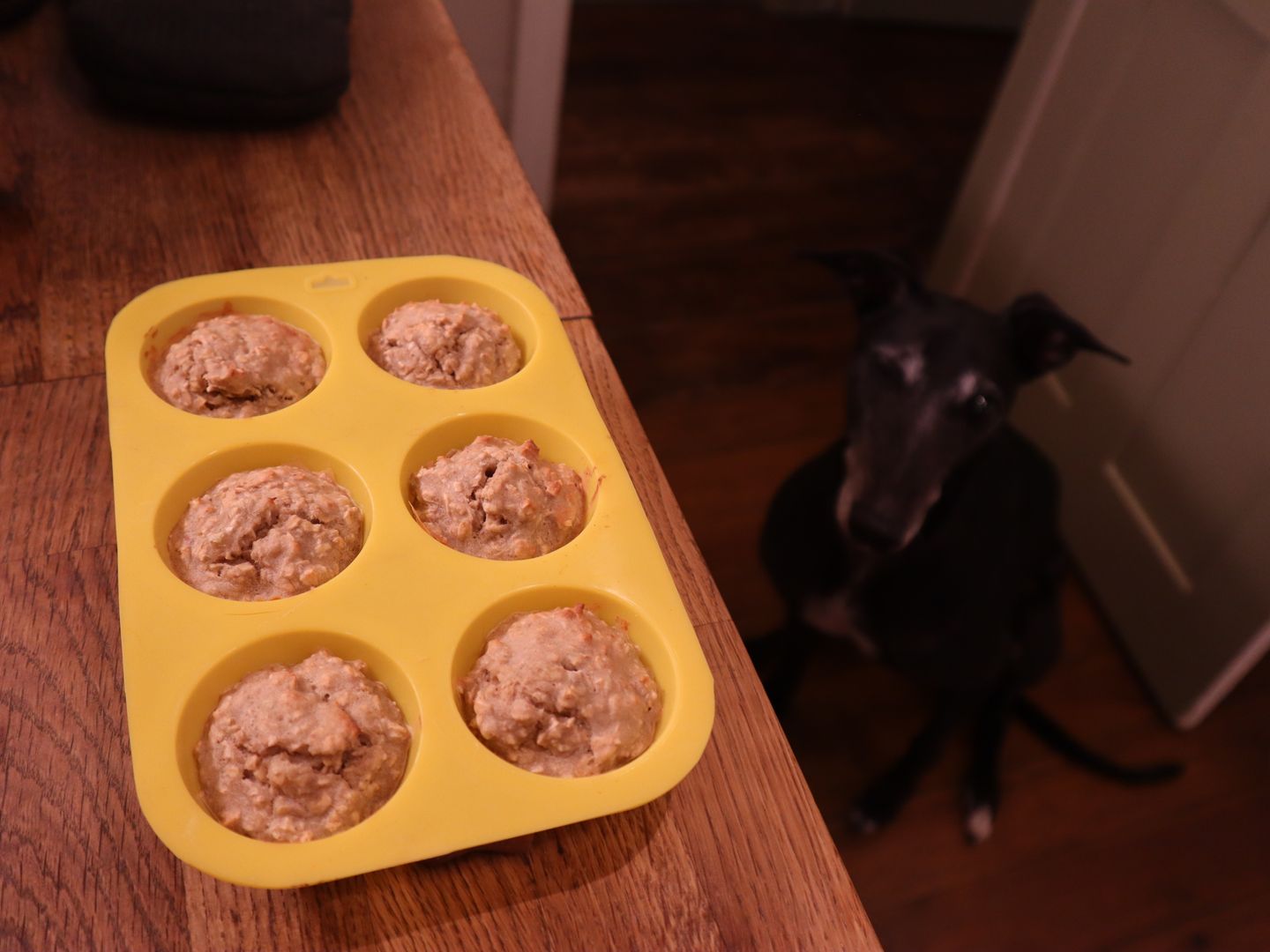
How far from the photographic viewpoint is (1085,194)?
171cm

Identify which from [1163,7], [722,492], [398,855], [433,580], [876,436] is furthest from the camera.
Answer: [722,492]

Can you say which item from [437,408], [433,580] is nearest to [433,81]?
[437,408]

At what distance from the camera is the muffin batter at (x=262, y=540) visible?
2.31ft

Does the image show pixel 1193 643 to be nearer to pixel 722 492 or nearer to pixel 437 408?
pixel 722 492

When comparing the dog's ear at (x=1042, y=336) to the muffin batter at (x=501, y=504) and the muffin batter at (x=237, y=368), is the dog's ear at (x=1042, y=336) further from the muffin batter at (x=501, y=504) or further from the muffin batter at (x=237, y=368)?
the muffin batter at (x=237, y=368)

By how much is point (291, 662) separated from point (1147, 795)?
1.46 m

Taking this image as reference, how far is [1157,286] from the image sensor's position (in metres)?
1.58

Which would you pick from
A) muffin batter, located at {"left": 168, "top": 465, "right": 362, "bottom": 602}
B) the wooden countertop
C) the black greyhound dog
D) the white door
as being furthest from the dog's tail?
muffin batter, located at {"left": 168, "top": 465, "right": 362, "bottom": 602}

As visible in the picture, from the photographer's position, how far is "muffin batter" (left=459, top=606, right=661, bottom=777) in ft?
2.15

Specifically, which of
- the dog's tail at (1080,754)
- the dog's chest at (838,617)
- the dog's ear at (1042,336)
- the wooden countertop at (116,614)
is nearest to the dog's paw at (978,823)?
the dog's tail at (1080,754)

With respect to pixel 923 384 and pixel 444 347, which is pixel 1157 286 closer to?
pixel 923 384

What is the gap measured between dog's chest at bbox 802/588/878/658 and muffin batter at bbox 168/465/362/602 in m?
0.75

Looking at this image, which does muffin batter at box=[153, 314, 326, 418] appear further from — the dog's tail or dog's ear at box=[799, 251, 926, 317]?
the dog's tail

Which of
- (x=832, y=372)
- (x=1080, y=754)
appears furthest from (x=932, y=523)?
(x=832, y=372)
